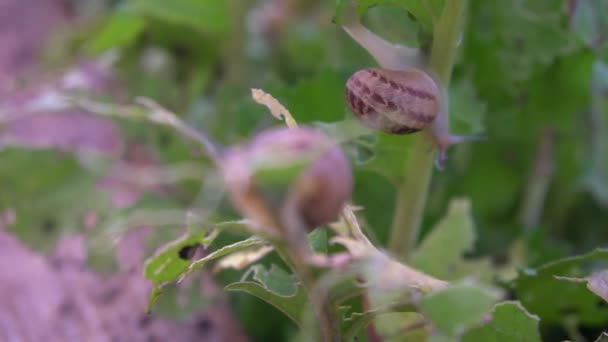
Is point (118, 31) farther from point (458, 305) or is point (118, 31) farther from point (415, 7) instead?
point (458, 305)

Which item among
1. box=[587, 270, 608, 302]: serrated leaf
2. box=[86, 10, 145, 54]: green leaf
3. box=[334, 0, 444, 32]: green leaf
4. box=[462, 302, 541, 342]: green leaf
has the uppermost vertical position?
box=[334, 0, 444, 32]: green leaf

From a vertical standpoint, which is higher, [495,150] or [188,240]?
[188,240]

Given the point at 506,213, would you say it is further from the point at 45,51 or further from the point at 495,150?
the point at 45,51

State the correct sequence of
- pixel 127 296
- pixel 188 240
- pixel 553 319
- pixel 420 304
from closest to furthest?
pixel 420 304 → pixel 188 240 → pixel 553 319 → pixel 127 296

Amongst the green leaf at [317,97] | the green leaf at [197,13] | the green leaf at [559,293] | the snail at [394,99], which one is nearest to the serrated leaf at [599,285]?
the green leaf at [559,293]

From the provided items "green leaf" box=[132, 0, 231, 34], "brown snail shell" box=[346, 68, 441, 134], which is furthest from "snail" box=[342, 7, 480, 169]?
"green leaf" box=[132, 0, 231, 34]

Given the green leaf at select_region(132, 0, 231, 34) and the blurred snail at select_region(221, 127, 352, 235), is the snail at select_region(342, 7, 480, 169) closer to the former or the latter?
the blurred snail at select_region(221, 127, 352, 235)

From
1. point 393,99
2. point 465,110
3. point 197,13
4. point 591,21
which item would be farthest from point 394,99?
point 197,13

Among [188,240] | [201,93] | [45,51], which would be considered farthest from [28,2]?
[188,240]
